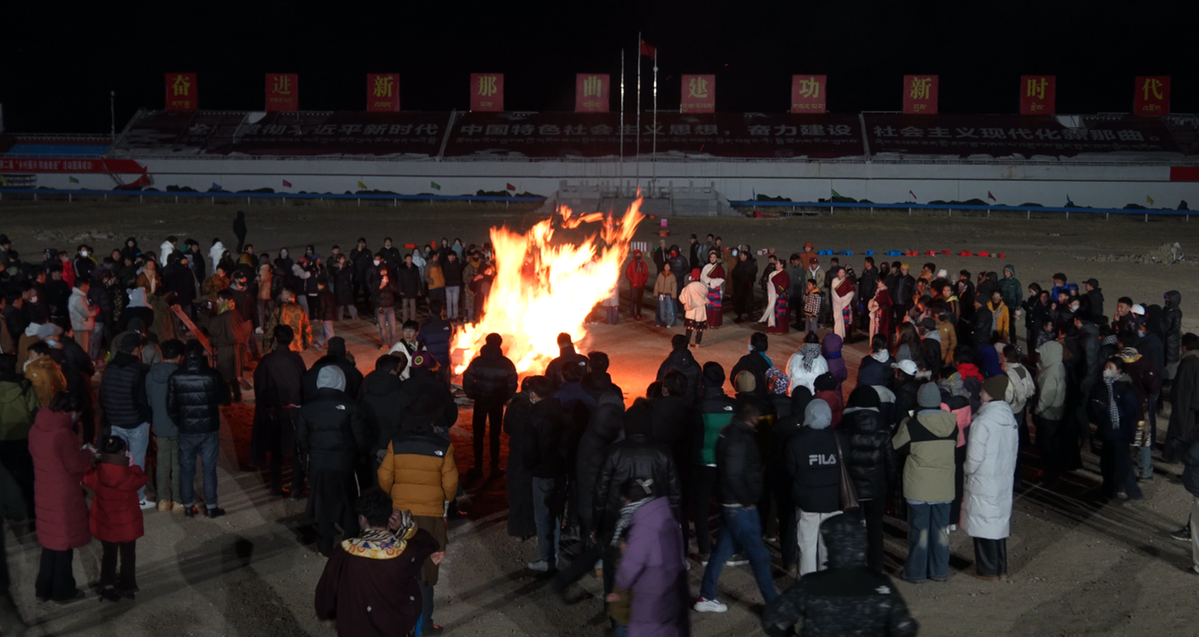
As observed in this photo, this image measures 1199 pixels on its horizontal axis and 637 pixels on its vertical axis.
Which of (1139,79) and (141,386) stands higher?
(1139,79)

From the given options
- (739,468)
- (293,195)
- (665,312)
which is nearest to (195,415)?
(739,468)

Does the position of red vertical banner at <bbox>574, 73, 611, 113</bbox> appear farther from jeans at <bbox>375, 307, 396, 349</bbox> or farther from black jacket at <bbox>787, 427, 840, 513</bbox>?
black jacket at <bbox>787, 427, 840, 513</bbox>

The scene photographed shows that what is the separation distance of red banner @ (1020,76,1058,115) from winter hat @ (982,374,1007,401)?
187 ft

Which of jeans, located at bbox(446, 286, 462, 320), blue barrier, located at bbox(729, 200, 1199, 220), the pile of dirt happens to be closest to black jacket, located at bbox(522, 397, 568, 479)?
jeans, located at bbox(446, 286, 462, 320)

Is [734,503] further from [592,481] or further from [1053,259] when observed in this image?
[1053,259]

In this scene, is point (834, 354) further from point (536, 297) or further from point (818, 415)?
point (536, 297)

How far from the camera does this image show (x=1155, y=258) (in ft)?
90.1

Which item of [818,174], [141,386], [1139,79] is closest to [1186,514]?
[141,386]

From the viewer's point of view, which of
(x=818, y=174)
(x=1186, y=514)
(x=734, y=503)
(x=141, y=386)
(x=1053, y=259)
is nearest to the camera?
(x=734, y=503)

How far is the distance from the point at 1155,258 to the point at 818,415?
25.8 metres

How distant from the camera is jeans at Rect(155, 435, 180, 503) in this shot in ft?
26.4

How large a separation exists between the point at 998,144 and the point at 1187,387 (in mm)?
49001

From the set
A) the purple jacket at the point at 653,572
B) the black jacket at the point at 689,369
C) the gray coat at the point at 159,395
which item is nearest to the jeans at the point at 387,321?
the black jacket at the point at 689,369

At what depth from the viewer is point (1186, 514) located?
8.67 metres
